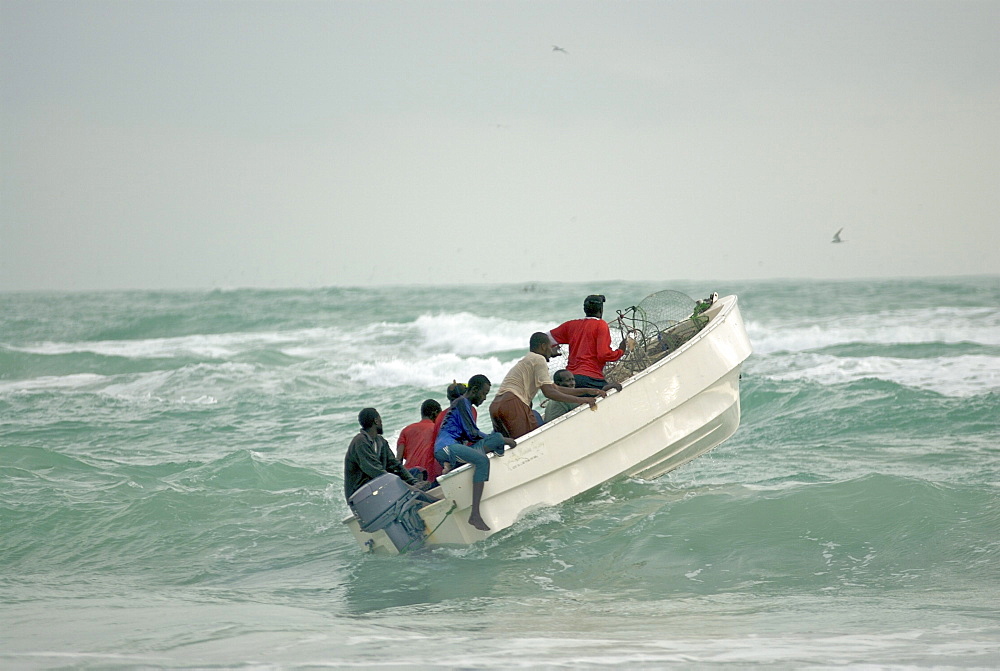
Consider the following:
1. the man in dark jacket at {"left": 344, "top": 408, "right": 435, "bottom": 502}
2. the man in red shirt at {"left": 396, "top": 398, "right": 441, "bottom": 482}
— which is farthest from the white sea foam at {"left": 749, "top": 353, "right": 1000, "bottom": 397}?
the man in dark jacket at {"left": 344, "top": 408, "right": 435, "bottom": 502}

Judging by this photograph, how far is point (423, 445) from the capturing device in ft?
27.5

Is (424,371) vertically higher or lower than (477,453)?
lower

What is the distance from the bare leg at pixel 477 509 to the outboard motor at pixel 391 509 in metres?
0.41

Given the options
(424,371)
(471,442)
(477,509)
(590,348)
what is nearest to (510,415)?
(471,442)

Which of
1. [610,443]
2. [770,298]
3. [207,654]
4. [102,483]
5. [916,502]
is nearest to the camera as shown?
[207,654]

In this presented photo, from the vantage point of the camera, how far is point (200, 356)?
2703 centimetres

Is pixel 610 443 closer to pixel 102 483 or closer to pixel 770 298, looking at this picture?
pixel 102 483

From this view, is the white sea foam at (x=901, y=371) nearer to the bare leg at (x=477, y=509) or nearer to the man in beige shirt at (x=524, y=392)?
the man in beige shirt at (x=524, y=392)

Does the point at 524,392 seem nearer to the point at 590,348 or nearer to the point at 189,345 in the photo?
the point at 590,348

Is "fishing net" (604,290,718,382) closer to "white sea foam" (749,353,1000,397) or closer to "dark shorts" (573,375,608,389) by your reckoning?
"dark shorts" (573,375,608,389)

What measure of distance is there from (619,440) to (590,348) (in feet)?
2.73

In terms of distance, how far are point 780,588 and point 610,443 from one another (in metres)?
1.89

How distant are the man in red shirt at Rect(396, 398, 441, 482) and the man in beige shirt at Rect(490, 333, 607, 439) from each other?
0.57 m

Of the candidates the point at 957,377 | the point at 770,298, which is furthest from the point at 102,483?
the point at 770,298
